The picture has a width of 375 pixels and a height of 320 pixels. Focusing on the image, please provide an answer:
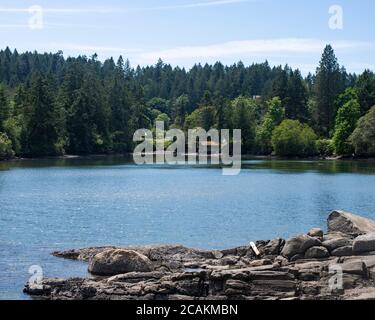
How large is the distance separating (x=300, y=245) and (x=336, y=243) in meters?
1.52

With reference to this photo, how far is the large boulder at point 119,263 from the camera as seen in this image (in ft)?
97.1

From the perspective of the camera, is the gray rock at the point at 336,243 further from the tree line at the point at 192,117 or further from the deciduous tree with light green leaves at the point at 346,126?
the deciduous tree with light green leaves at the point at 346,126

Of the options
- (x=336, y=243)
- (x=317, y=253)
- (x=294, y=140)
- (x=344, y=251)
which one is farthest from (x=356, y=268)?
(x=294, y=140)

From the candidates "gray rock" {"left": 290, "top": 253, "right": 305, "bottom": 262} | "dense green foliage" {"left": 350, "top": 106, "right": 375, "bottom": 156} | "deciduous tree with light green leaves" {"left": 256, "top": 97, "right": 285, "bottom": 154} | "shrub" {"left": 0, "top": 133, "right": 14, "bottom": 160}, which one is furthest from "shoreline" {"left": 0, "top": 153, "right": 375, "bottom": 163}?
"gray rock" {"left": 290, "top": 253, "right": 305, "bottom": 262}

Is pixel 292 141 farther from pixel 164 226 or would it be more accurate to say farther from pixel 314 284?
pixel 314 284

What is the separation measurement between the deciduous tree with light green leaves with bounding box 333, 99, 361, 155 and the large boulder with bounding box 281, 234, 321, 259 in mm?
96238

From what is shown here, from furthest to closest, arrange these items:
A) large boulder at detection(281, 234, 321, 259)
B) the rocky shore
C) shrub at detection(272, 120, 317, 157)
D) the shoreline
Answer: shrub at detection(272, 120, 317, 157)
the shoreline
large boulder at detection(281, 234, 321, 259)
the rocky shore

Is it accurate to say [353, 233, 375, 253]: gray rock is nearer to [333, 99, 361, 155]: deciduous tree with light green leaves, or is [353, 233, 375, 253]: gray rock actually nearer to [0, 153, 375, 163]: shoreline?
[0, 153, 375, 163]: shoreline

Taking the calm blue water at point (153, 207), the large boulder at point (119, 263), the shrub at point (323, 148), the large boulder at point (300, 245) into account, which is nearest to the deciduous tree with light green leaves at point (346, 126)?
the shrub at point (323, 148)

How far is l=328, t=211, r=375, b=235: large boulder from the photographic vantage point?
108 feet

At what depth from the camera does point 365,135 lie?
384 feet

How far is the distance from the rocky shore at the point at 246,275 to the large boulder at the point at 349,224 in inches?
5.0
